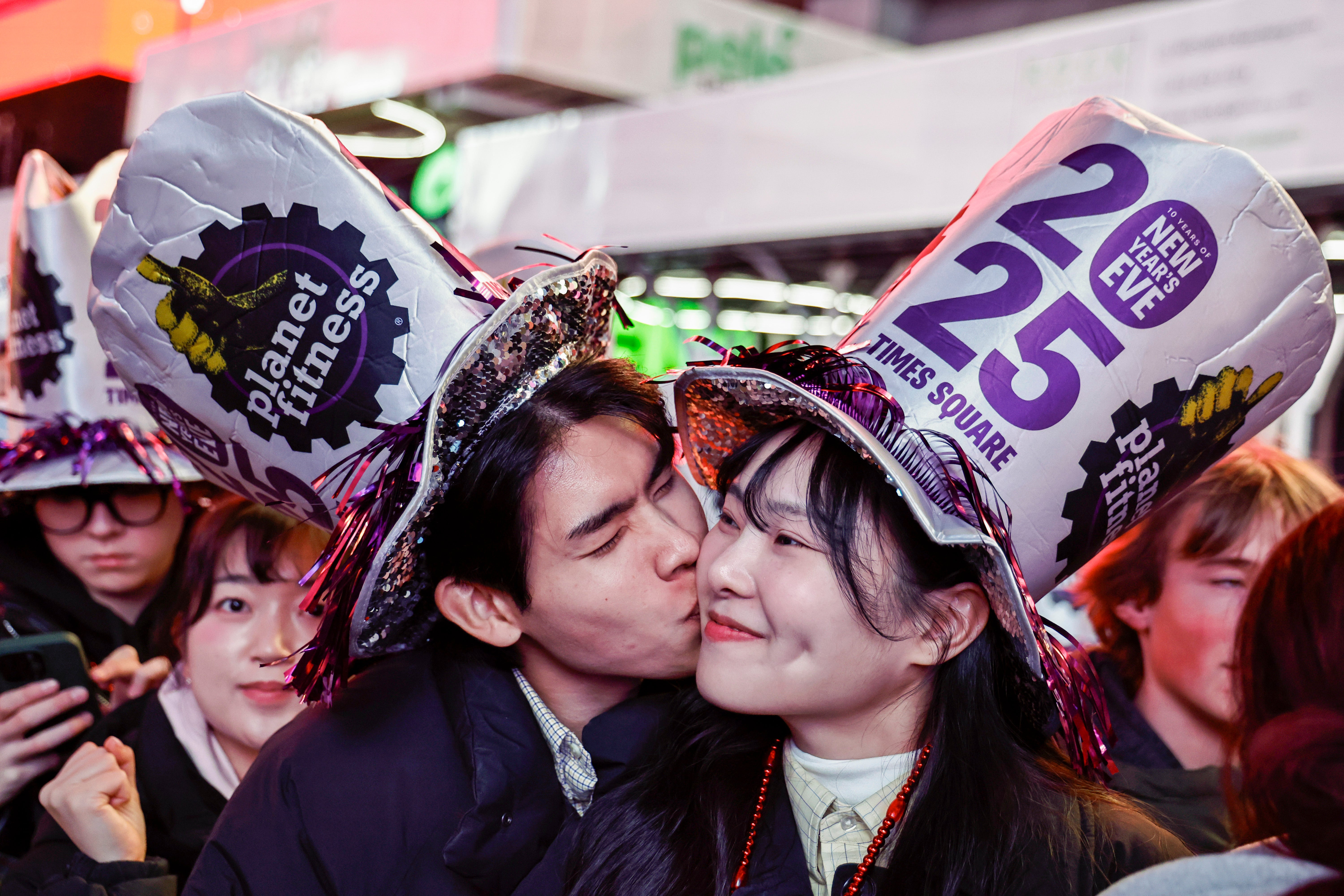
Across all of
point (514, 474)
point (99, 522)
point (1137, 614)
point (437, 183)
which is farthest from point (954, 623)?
point (437, 183)

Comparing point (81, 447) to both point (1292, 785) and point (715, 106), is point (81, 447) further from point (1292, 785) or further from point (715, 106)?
point (715, 106)

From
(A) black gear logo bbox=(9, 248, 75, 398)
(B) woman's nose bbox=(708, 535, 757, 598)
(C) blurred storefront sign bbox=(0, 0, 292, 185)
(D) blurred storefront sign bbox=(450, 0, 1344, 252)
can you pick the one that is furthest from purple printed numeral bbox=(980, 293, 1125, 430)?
(C) blurred storefront sign bbox=(0, 0, 292, 185)

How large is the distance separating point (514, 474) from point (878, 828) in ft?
2.23

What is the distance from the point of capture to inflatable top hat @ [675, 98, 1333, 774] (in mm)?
1317

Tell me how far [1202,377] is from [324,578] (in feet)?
3.66

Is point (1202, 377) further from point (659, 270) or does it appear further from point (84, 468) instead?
point (659, 270)

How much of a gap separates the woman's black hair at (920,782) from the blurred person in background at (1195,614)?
0.67 meters

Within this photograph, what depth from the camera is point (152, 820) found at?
208cm

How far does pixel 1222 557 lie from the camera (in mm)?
2137

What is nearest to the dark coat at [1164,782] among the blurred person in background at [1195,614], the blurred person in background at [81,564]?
the blurred person in background at [1195,614]

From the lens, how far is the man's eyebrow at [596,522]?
162 centimetres

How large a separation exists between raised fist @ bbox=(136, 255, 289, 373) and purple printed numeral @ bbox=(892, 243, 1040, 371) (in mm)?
819

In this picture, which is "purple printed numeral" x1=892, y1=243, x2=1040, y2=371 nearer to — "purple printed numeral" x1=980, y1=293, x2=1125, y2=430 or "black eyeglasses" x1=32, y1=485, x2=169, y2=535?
"purple printed numeral" x1=980, y1=293, x2=1125, y2=430

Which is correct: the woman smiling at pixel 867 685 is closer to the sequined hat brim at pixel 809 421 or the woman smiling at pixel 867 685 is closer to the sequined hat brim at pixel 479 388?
the sequined hat brim at pixel 809 421
